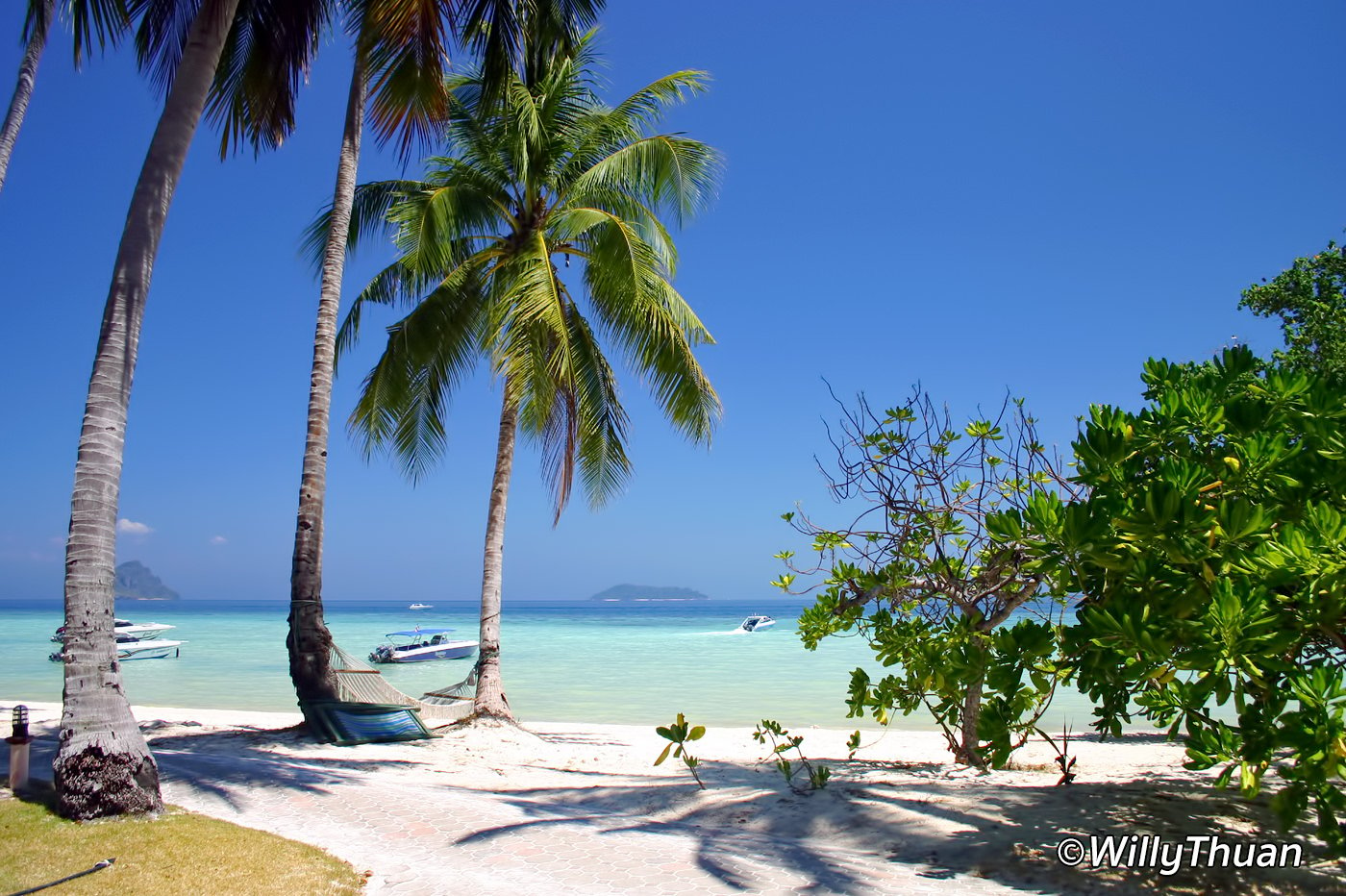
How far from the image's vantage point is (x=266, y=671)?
23.3 meters

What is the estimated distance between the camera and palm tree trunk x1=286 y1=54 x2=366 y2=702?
A: 29.0 feet

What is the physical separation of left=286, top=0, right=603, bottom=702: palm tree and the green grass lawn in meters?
4.35

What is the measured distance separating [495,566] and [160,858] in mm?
6265

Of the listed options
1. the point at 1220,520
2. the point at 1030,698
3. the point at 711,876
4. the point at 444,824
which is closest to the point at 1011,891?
the point at 1030,698

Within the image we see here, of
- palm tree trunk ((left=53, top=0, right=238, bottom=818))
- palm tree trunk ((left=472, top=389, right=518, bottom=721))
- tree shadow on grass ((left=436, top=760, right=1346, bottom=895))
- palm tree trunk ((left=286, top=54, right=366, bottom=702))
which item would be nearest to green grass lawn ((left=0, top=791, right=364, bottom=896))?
palm tree trunk ((left=53, top=0, right=238, bottom=818))

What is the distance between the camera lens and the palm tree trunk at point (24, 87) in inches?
361

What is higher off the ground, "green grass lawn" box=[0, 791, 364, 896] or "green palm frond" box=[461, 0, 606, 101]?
"green palm frond" box=[461, 0, 606, 101]

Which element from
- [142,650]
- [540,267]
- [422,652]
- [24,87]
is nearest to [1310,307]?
[540,267]

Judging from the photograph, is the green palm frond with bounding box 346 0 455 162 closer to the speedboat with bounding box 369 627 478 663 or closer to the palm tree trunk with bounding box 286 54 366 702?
the palm tree trunk with bounding box 286 54 366 702

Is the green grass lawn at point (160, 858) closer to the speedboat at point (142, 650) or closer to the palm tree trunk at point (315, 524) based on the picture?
the palm tree trunk at point (315, 524)

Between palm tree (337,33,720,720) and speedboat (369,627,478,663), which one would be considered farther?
speedboat (369,627,478,663)

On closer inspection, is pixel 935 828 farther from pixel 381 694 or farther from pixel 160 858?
pixel 381 694

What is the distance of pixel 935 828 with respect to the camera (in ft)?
14.8

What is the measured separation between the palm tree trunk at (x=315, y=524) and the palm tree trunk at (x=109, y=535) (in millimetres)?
3630
